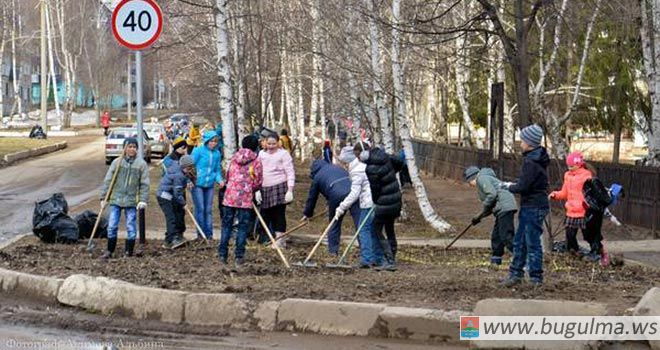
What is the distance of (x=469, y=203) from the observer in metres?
25.6

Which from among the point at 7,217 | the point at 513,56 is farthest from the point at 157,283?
the point at 7,217

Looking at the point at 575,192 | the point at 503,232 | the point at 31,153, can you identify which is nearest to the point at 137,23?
the point at 503,232

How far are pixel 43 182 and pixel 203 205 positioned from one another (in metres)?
15.4

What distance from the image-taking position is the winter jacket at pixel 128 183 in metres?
12.1

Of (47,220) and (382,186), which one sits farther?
(47,220)

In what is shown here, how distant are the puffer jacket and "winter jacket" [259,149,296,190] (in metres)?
3.69

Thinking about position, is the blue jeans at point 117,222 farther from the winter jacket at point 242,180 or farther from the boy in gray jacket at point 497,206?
the boy in gray jacket at point 497,206

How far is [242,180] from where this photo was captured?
11.4 metres

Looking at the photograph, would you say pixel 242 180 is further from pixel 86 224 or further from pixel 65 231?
pixel 86 224

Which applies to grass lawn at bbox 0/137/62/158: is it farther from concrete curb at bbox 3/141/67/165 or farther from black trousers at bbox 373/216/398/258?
black trousers at bbox 373/216/398/258

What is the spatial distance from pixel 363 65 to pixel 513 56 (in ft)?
32.7

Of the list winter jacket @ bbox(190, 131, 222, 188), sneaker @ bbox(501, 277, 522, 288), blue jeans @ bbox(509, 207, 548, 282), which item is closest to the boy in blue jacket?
winter jacket @ bbox(190, 131, 222, 188)

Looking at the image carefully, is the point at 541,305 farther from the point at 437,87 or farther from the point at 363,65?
the point at 437,87

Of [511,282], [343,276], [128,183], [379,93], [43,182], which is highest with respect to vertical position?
Result: [379,93]
